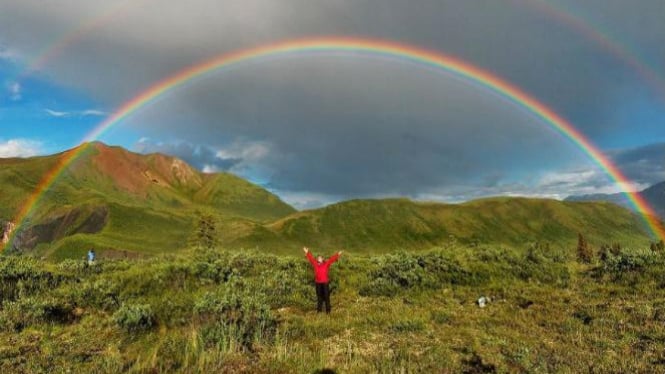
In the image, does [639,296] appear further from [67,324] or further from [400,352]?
[67,324]

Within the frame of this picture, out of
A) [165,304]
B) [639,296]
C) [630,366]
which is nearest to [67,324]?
[165,304]

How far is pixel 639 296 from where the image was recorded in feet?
48.8

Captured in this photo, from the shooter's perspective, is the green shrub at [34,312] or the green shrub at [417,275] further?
the green shrub at [417,275]

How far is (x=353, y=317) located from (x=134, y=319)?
21.9ft

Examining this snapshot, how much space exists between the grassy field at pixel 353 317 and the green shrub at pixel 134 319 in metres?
0.05

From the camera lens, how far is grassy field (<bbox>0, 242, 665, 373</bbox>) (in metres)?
9.38

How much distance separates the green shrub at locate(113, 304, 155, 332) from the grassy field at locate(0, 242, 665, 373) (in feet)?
0.15

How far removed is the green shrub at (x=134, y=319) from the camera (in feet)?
41.3

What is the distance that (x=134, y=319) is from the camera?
12578 mm

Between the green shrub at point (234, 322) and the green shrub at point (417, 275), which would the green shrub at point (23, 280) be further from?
the green shrub at point (417, 275)

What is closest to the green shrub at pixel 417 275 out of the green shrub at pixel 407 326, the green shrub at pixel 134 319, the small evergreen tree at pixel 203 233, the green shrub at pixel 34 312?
the green shrub at pixel 407 326

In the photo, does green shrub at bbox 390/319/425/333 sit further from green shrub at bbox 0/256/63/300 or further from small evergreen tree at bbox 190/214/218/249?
small evergreen tree at bbox 190/214/218/249

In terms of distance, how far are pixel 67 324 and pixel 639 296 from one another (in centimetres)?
1930

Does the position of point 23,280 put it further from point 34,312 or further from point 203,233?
point 203,233
